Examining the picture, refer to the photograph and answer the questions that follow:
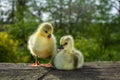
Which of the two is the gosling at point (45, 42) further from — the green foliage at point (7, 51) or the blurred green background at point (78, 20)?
the blurred green background at point (78, 20)

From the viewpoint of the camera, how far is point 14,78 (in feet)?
9.41

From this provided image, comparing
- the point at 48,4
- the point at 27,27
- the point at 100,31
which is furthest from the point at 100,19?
the point at 27,27

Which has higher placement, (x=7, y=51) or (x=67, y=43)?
(x=67, y=43)

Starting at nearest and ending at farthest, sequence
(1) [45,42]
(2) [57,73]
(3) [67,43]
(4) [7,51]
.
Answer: (2) [57,73] → (3) [67,43] → (1) [45,42] → (4) [7,51]

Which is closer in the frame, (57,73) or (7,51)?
(57,73)

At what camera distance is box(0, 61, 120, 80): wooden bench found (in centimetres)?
288

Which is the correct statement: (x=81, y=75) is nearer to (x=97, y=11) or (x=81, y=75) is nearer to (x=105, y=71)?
(x=105, y=71)

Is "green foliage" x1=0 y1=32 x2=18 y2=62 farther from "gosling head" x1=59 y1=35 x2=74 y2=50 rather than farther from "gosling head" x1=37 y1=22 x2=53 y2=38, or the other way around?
"gosling head" x1=59 y1=35 x2=74 y2=50

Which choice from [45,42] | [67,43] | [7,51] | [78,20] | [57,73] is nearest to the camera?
[57,73]

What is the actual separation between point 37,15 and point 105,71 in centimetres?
816

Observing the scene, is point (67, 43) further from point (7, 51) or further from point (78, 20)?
point (78, 20)

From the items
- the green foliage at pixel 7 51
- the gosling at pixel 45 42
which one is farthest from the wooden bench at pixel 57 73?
the green foliage at pixel 7 51

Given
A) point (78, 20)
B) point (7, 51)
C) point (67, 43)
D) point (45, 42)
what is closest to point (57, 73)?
point (67, 43)

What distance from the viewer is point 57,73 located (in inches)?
118
